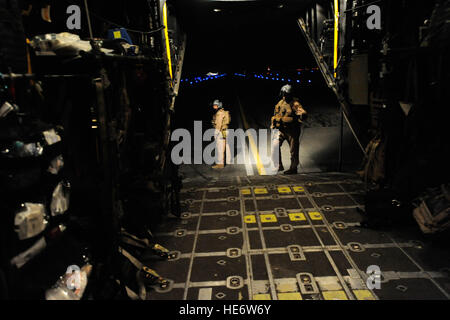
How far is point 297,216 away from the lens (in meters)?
5.91

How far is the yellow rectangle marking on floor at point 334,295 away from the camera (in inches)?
147

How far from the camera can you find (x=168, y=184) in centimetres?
611

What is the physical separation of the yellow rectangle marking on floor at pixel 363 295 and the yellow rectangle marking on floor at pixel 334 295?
0.47ft

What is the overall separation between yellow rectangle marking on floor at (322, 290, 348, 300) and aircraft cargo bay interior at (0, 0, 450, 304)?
0.03m

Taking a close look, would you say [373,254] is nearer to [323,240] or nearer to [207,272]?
[323,240]

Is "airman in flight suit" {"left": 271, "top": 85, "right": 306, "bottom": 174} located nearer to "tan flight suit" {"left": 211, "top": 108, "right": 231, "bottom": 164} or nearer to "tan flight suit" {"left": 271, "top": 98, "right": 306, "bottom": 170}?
"tan flight suit" {"left": 271, "top": 98, "right": 306, "bottom": 170}

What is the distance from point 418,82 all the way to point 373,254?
10.4 ft

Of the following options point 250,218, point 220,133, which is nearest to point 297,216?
point 250,218

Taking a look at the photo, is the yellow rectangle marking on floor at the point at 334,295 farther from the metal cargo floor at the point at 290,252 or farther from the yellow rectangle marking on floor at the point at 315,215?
the yellow rectangle marking on floor at the point at 315,215

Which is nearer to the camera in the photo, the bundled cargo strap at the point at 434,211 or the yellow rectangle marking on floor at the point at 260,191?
the bundled cargo strap at the point at 434,211
